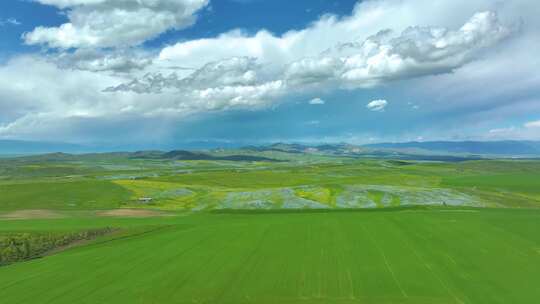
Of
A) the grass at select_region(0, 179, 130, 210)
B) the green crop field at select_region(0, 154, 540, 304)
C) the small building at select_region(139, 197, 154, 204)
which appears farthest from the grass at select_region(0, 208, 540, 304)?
the small building at select_region(139, 197, 154, 204)

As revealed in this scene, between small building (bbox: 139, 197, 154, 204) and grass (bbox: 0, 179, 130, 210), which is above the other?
grass (bbox: 0, 179, 130, 210)

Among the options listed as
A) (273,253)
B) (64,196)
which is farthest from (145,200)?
(273,253)

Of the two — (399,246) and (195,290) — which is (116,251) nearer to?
(195,290)

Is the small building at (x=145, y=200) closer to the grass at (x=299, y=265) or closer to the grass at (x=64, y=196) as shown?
the grass at (x=64, y=196)

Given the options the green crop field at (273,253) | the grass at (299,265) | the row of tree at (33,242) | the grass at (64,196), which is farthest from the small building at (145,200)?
the row of tree at (33,242)

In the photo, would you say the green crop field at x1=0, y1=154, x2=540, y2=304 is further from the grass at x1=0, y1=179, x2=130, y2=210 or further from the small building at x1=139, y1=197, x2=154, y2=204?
the small building at x1=139, y1=197, x2=154, y2=204

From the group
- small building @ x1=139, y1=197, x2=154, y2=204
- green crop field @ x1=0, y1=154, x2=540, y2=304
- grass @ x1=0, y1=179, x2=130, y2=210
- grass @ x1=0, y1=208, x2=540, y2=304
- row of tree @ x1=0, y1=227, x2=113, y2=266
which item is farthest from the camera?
small building @ x1=139, y1=197, x2=154, y2=204

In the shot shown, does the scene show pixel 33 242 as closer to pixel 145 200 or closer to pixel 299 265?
pixel 299 265
